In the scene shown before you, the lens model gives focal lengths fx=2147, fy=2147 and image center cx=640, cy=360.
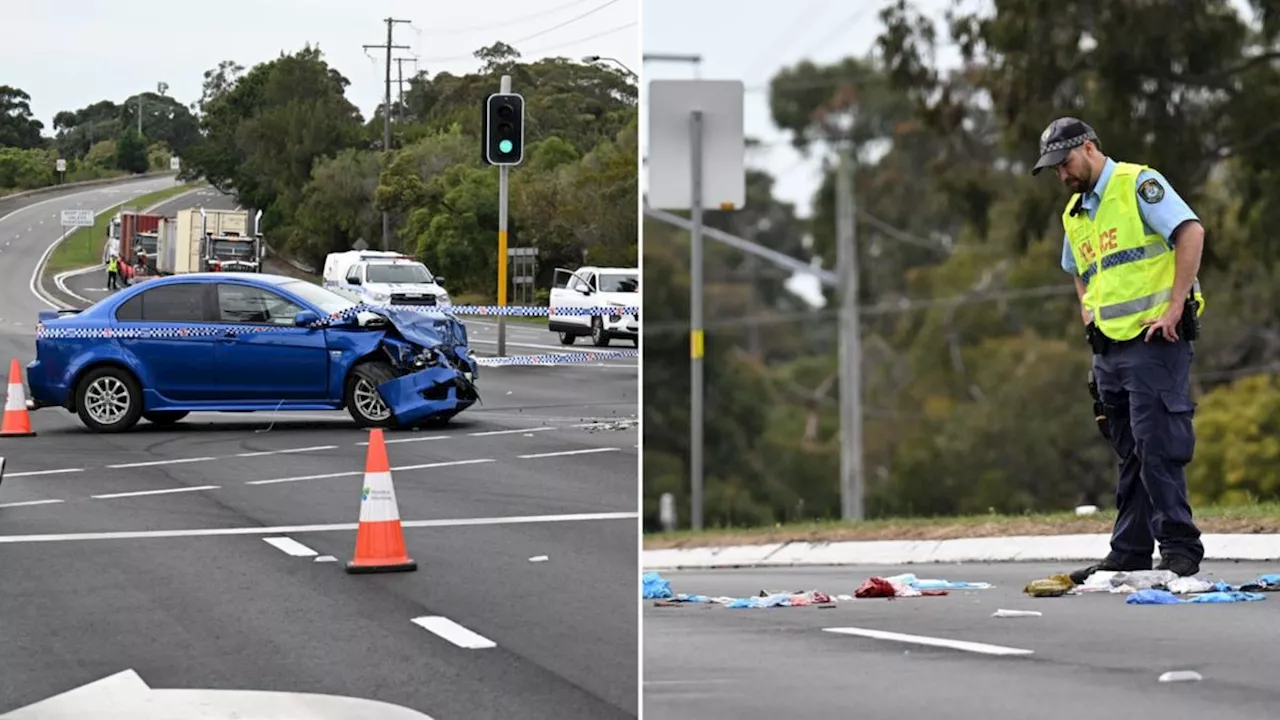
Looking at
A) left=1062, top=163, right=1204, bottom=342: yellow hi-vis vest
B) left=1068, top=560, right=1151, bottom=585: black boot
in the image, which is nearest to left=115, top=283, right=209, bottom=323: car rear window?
left=1062, top=163, right=1204, bottom=342: yellow hi-vis vest

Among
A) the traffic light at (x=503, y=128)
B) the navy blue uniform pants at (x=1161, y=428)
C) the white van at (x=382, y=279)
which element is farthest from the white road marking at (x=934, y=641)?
the traffic light at (x=503, y=128)

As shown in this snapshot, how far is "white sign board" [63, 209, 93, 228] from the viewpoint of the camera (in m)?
5.31

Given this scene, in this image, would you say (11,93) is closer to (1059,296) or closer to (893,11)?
(893,11)

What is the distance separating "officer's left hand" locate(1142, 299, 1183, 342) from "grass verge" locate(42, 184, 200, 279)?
2.58 meters

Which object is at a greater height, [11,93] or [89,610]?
[11,93]

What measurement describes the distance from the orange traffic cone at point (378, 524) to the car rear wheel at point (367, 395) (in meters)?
0.15

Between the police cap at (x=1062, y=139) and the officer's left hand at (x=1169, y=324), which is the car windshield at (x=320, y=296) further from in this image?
the officer's left hand at (x=1169, y=324)

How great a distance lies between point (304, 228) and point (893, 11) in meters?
21.4

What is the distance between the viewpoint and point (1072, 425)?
137 feet

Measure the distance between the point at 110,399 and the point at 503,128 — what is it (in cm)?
197

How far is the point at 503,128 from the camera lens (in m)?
5.18

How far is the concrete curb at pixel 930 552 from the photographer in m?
7.66

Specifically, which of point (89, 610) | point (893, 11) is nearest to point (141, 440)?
point (89, 610)

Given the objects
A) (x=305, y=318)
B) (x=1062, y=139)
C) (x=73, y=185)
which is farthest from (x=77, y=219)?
(x=1062, y=139)
